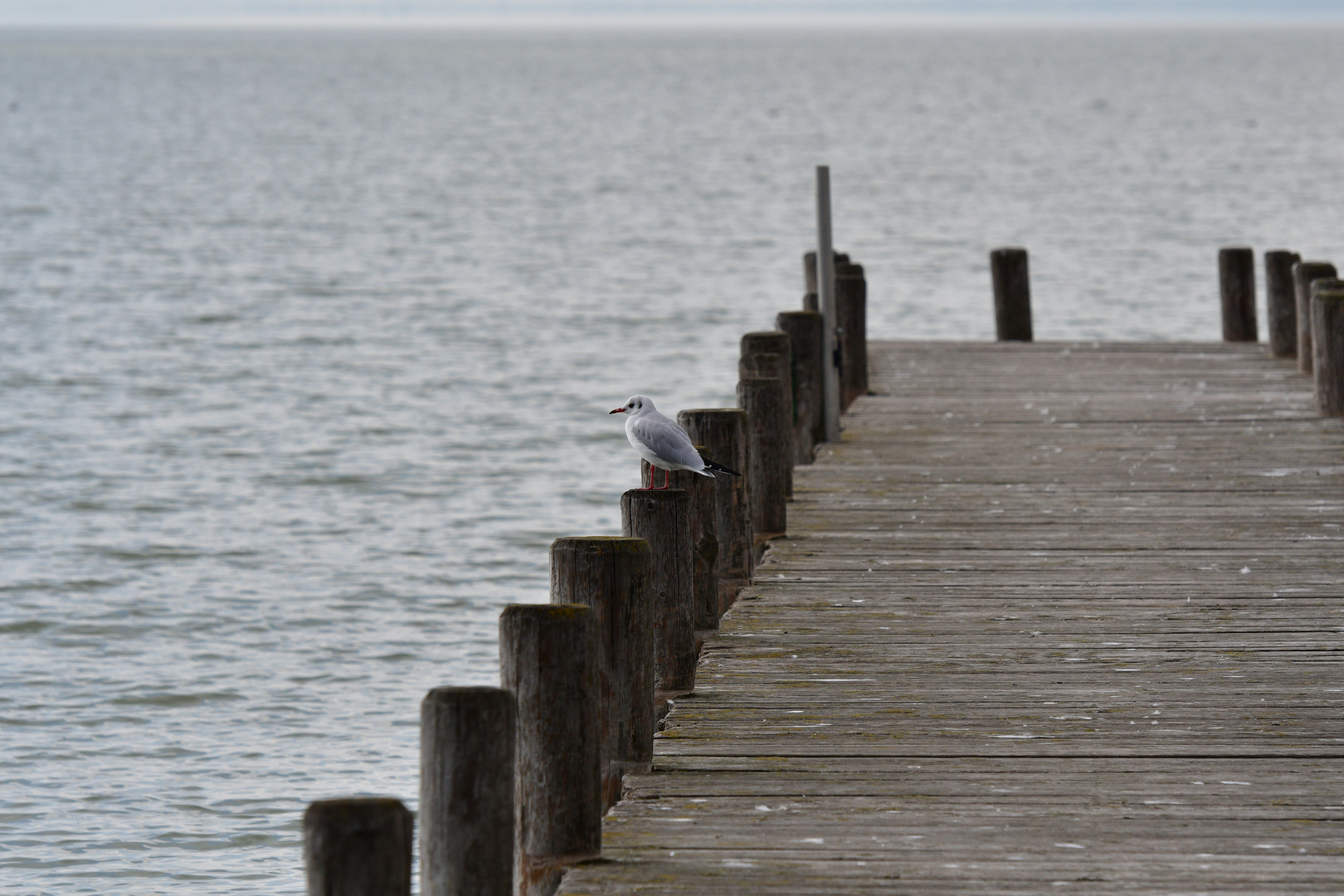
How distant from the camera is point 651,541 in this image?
20.9 feet

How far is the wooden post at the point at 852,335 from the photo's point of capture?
1298cm

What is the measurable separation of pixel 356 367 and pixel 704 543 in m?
18.0

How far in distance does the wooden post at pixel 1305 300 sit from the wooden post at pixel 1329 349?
1.31 m

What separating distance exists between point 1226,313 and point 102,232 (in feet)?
110

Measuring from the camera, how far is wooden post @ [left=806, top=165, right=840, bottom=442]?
11.2 m

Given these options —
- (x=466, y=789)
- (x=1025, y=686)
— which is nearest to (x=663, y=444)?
(x=1025, y=686)

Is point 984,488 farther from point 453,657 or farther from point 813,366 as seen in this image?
point 453,657

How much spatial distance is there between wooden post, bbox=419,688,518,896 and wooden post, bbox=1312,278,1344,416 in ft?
26.7

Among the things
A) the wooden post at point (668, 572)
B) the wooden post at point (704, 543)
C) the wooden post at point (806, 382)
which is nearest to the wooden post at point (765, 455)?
the wooden post at point (704, 543)

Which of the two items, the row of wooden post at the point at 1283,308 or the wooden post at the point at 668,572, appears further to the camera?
the row of wooden post at the point at 1283,308

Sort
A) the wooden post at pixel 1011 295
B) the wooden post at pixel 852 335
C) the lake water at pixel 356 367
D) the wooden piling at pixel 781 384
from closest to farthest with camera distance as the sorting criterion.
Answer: the wooden piling at pixel 781 384, the lake water at pixel 356 367, the wooden post at pixel 852 335, the wooden post at pixel 1011 295

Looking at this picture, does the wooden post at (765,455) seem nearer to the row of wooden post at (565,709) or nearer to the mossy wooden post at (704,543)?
the row of wooden post at (565,709)

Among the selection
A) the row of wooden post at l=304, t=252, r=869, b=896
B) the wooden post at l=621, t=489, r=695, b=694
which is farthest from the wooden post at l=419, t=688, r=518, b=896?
the wooden post at l=621, t=489, r=695, b=694

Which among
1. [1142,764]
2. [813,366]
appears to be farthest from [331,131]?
[1142,764]
